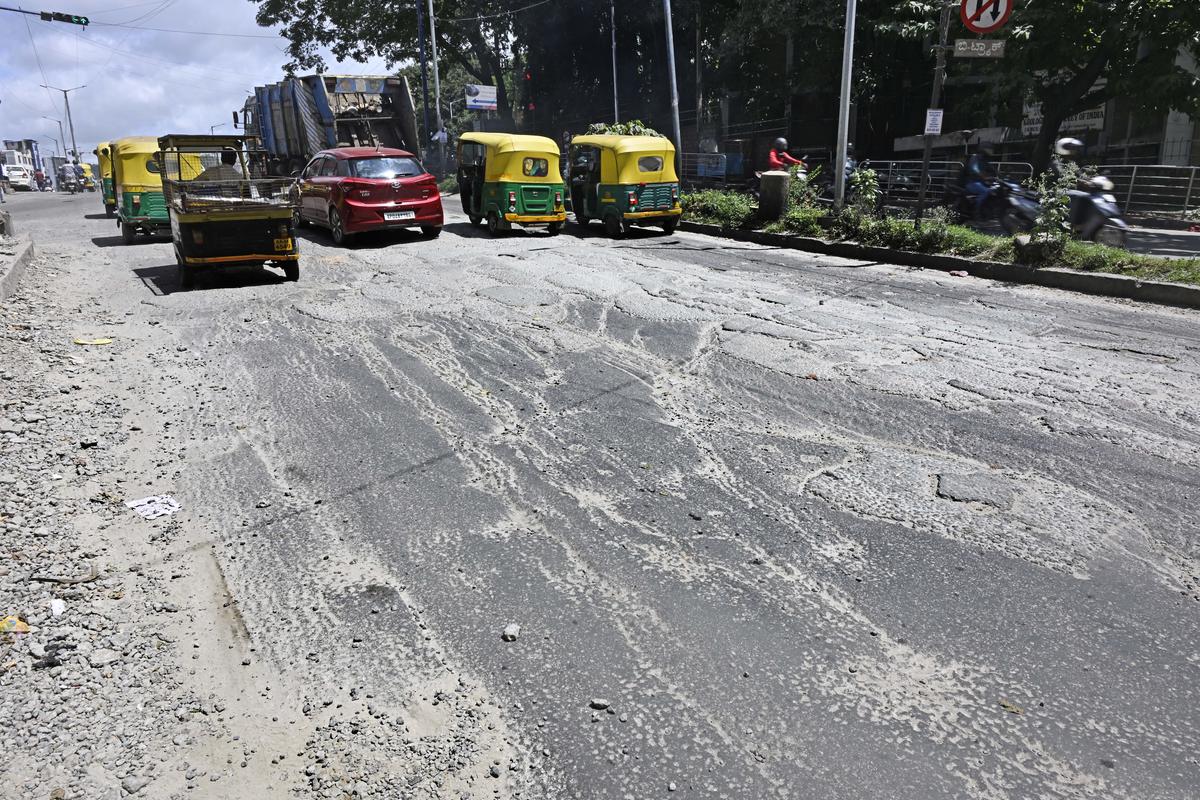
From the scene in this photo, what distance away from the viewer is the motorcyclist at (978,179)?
1509 centimetres

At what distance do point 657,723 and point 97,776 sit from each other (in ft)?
6.21

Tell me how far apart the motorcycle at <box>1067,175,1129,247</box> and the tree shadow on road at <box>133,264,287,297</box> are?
11.9 m

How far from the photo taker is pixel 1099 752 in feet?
8.58

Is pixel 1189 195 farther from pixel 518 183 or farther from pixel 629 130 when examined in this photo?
pixel 518 183

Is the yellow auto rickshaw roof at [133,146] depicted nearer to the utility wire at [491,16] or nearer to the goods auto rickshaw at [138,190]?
the goods auto rickshaw at [138,190]

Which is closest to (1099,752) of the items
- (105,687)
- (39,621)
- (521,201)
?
(105,687)

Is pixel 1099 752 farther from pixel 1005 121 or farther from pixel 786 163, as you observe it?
pixel 1005 121

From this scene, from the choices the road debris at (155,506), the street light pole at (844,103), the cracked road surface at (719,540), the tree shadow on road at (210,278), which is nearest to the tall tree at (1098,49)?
the street light pole at (844,103)

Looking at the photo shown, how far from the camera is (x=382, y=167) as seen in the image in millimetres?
14500

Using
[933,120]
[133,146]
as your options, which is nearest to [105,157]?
[133,146]

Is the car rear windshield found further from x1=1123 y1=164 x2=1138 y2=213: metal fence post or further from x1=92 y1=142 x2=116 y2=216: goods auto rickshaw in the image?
x1=1123 y1=164 x2=1138 y2=213: metal fence post

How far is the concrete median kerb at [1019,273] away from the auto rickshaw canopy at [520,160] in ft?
15.4

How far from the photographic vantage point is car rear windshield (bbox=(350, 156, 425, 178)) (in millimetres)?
14344

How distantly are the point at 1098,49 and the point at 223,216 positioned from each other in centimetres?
1954
